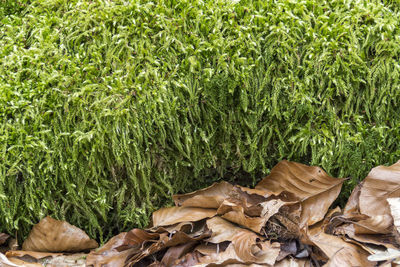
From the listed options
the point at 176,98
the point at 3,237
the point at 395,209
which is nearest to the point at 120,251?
the point at 3,237

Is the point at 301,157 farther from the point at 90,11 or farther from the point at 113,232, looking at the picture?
the point at 90,11

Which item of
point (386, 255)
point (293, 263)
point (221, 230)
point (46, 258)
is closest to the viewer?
point (386, 255)

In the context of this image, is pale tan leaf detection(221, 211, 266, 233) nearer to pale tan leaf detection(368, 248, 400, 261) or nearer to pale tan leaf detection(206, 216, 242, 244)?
pale tan leaf detection(206, 216, 242, 244)

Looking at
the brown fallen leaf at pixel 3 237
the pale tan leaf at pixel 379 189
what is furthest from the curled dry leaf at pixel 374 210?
the brown fallen leaf at pixel 3 237

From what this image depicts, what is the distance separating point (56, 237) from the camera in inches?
70.4

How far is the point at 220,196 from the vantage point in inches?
71.4

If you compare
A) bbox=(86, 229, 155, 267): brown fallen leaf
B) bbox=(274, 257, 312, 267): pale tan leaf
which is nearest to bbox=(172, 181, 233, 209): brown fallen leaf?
bbox=(86, 229, 155, 267): brown fallen leaf

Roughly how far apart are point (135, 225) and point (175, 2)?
3.57ft

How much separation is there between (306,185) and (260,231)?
1.15 ft

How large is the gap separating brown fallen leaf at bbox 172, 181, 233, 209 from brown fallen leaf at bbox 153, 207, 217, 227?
0.08ft

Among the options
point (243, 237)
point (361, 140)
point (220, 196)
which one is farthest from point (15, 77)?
point (361, 140)

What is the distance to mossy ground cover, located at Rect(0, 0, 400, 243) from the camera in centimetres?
177

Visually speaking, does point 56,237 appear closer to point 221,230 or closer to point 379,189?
point 221,230

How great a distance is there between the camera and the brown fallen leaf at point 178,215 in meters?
1.72
